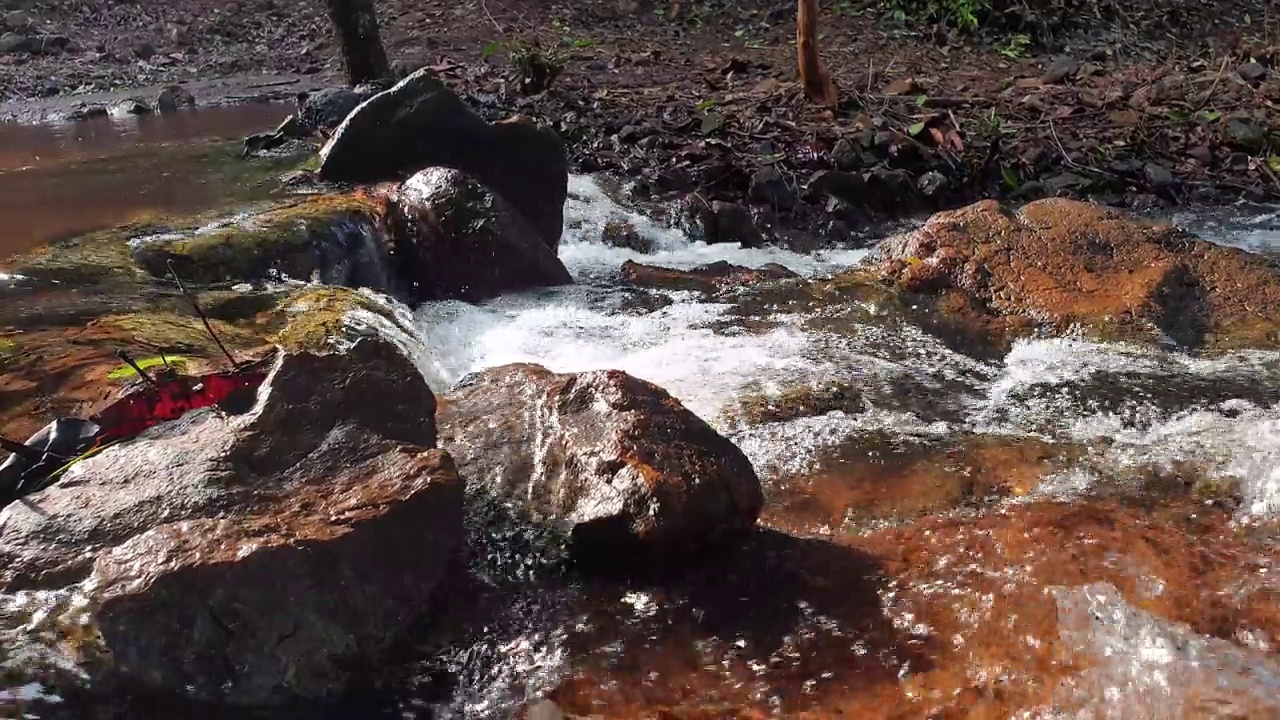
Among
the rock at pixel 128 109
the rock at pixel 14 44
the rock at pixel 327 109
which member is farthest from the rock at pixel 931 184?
the rock at pixel 14 44

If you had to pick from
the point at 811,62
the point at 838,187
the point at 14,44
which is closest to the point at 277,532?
the point at 838,187

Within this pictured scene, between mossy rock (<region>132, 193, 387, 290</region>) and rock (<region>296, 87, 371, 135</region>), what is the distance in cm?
323

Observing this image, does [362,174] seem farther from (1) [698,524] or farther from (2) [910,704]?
(2) [910,704]

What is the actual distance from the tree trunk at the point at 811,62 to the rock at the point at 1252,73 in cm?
437

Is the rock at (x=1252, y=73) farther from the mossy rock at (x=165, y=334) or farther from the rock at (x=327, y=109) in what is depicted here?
the mossy rock at (x=165, y=334)

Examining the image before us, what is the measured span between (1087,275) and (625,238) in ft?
10.9

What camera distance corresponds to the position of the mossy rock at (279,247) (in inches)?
209

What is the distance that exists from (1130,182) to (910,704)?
23.8 ft

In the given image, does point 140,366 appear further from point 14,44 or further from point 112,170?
point 14,44

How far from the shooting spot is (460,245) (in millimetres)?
6191

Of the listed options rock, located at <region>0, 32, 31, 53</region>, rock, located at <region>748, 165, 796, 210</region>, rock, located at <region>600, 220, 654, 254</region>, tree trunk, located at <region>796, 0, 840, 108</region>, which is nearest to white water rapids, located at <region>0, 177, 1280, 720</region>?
rock, located at <region>600, 220, 654, 254</region>

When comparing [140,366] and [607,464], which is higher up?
[140,366]

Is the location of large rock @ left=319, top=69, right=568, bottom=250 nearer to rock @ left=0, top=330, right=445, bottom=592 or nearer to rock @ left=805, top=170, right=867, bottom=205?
rock @ left=805, top=170, right=867, bottom=205

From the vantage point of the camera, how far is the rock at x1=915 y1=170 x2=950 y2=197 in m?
8.20
